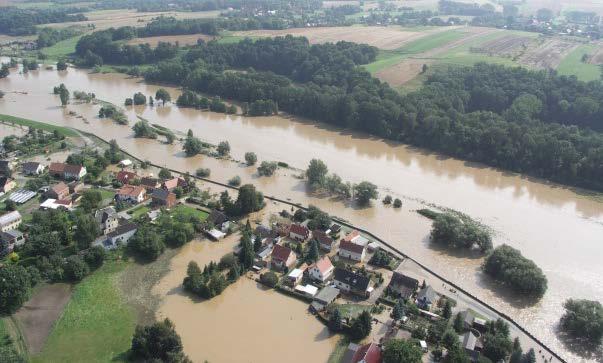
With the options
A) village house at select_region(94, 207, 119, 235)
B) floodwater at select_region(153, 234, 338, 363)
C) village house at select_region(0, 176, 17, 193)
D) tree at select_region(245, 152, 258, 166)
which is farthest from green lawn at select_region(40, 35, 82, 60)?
floodwater at select_region(153, 234, 338, 363)

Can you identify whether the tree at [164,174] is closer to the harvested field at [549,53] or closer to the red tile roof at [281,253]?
the red tile roof at [281,253]

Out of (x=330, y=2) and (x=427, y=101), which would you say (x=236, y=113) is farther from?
(x=330, y=2)

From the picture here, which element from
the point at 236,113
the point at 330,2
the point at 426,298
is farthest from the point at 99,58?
the point at 330,2

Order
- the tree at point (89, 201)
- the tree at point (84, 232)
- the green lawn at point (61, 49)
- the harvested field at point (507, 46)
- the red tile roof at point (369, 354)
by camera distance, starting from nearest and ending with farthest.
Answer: the red tile roof at point (369, 354) → the tree at point (84, 232) → the tree at point (89, 201) → the harvested field at point (507, 46) → the green lawn at point (61, 49)

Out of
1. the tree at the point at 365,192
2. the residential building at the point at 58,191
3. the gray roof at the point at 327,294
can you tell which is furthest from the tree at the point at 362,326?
the residential building at the point at 58,191

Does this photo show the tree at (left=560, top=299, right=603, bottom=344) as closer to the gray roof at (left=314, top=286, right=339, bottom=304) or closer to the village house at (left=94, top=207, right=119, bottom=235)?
the gray roof at (left=314, top=286, right=339, bottom=304)

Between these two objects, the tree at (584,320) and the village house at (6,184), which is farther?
the village house at (6,184)
